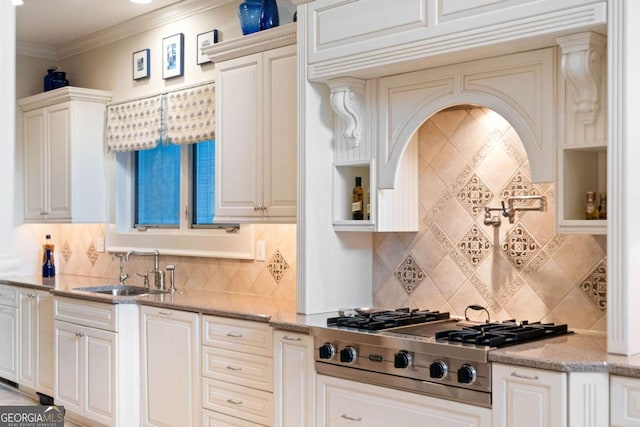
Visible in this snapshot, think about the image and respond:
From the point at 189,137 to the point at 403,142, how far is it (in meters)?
1.98

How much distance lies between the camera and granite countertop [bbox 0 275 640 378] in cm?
229

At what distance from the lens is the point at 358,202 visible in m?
3.52

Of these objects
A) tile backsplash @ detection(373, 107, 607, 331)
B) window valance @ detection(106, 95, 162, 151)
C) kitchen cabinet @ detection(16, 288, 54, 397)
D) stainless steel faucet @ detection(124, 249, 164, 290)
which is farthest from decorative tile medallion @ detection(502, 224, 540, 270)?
kitchen cabinet @ detection(16, 288, 54, 397)

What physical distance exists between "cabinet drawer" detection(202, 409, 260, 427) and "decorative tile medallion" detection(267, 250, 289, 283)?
36.3 inches

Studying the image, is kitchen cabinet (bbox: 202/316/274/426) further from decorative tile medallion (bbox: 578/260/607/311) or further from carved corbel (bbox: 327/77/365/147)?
decorative tile medallion (bbox: 578/260/607/311)

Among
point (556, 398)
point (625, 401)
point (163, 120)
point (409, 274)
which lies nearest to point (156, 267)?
point (163, 120)

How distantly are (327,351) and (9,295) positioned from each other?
11.5 ft

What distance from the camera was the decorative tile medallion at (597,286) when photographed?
9.35 feet

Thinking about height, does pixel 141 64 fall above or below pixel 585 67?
above

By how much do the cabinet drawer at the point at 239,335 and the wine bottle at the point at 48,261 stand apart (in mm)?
2748

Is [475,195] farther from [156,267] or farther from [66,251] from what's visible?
[66,251]

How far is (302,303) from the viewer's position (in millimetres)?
3436

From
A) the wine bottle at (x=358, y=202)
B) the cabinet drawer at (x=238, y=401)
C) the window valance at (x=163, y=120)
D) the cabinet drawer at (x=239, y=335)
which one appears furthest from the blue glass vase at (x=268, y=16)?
the cabinet drawer at (x=238, y=401)

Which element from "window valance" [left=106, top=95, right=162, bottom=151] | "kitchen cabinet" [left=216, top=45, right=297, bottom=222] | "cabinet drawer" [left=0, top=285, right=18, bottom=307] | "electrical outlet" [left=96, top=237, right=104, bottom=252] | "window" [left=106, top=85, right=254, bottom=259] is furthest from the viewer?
"electrical outlet" [left=96, top=237, right=104, bottom=252]
